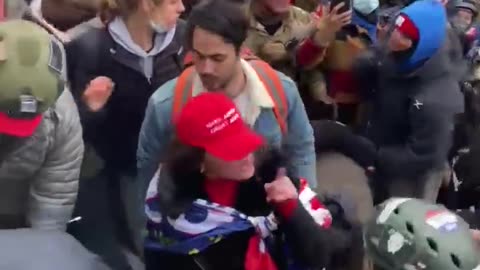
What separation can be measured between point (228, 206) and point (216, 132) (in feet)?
0.72

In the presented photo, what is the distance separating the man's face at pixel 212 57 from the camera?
9.98ft

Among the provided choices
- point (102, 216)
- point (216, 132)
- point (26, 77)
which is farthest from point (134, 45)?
point (216, 132)

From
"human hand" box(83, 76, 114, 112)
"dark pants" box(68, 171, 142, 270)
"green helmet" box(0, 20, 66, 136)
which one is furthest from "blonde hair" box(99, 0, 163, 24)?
"green helmet" box(0, 20, 66, 136)

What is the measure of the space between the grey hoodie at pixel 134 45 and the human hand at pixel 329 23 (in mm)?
1042

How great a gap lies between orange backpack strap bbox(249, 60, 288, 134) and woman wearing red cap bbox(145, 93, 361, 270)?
0.43 metres

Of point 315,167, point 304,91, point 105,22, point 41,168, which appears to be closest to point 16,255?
point 41,168

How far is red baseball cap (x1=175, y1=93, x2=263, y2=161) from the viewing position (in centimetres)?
267

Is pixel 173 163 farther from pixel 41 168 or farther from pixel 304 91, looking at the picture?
pixel 304 91

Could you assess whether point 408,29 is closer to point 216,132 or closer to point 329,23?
point 329,23

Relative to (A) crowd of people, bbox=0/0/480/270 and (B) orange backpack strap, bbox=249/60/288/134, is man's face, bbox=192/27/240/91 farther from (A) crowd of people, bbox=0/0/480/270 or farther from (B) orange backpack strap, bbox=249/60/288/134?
(B) orange backpack strap, bbox=249/60/288/134

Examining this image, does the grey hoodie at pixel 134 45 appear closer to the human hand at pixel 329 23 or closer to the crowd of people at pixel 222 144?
the crowd of people at pixel 222 144

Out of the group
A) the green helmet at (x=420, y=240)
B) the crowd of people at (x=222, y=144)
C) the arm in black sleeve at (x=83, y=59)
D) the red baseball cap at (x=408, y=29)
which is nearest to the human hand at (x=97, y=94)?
the crowd of people at (x=222, y=144)

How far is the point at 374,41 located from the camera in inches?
197

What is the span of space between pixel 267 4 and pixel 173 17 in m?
0.95
